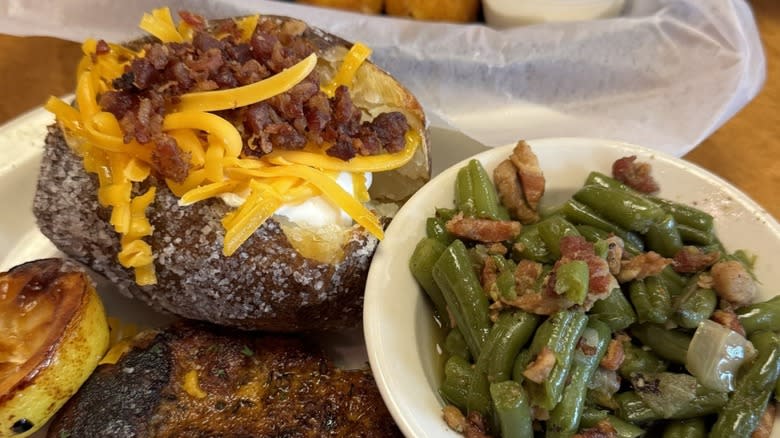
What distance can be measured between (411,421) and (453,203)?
484 millimetres

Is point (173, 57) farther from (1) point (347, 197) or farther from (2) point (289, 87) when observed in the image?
(1) point (347, 197)

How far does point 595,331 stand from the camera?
1.22 metres

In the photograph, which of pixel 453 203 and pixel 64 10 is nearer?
pixel 453 203

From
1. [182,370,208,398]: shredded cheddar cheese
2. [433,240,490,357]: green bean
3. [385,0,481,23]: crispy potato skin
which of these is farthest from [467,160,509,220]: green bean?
[385,0,481,23]: crispy potato skin

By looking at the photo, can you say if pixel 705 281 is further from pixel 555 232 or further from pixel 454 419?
pixel 454 419

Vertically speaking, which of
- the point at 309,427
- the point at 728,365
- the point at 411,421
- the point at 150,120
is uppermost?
the point at 150,120

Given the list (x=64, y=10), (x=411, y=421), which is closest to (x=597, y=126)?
(x=411, y=421)

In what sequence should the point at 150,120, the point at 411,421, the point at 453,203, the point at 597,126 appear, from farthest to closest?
the point at 597,126 → the point at 453,203 → the point at 150,120 → the point at 411,421

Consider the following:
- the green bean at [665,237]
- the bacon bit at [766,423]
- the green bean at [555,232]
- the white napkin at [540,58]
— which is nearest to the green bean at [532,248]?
the green bean at [555,232]

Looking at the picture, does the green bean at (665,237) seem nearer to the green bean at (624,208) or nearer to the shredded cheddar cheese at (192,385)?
the green bean at (624,208)

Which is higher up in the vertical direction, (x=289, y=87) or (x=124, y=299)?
(x=289, y=87)

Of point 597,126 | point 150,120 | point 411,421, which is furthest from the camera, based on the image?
point 597,126

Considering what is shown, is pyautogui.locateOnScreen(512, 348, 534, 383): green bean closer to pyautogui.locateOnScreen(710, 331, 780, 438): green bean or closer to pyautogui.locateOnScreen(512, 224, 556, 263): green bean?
pyautogui.locateOnScreen(512, 224, 556, 263): green bean

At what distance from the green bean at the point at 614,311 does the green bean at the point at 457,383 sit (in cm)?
25
